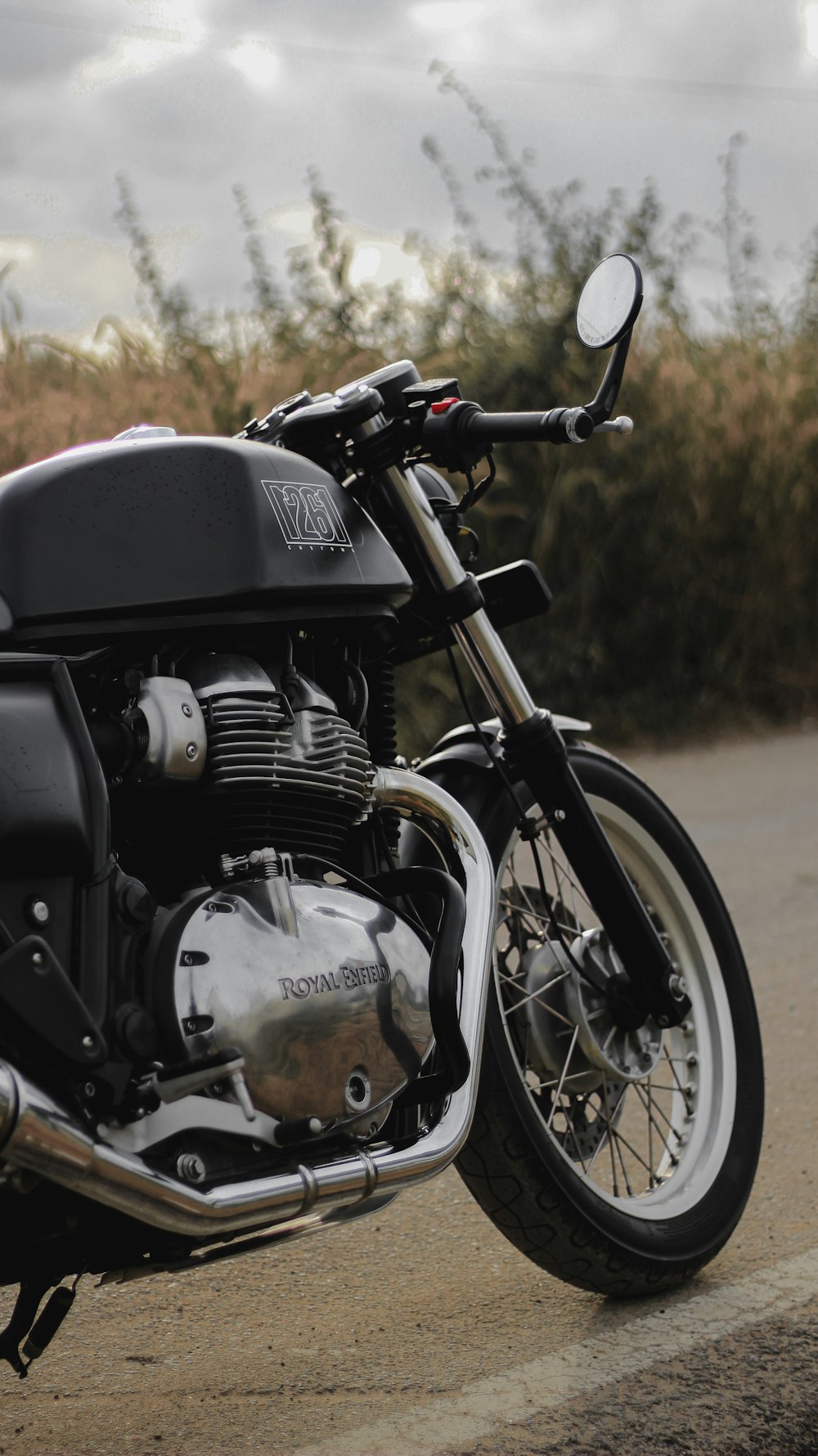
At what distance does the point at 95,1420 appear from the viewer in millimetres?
2312

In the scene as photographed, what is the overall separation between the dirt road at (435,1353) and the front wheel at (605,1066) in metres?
0.13

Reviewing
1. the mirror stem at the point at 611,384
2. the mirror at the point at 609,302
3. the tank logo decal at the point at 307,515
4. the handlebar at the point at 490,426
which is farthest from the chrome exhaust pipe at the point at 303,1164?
the mirror at the point at 609,302

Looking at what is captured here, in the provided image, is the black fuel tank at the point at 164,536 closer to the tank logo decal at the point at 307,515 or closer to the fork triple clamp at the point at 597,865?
the tank logo decal at the point at 307,515

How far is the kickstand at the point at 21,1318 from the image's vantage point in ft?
6.53

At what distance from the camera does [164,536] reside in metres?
2.05

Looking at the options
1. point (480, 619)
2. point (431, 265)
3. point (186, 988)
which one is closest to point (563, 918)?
point (480, 619)

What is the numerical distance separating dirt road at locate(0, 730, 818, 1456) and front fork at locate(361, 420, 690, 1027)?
0.49 m

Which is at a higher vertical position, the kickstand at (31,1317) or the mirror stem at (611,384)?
Answer: the mirror stem at (611,384)

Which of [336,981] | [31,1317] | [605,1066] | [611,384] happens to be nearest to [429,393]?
[611,384]

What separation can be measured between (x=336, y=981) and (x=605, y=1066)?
2.73ft

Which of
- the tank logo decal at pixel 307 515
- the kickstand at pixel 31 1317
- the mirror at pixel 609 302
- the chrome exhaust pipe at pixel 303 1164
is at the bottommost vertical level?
the kickstand at pixel 31 1317

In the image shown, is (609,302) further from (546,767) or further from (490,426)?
(546,767)

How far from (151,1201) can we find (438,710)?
20.3ft

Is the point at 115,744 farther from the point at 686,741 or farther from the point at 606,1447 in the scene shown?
the point at 686,741
